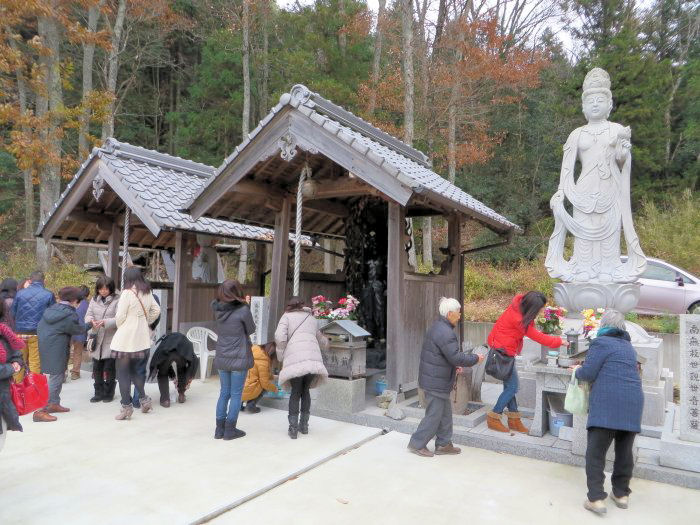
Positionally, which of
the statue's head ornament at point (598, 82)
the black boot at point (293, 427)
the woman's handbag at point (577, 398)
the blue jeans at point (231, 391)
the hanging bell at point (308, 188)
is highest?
the statue's head ornament at point (598, 82)

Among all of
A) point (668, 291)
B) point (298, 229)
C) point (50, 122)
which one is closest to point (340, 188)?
point (298, 229)

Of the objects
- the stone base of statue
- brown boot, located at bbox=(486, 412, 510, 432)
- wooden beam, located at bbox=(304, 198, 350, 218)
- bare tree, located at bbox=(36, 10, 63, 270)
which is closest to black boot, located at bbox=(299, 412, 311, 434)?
brown boot, located at bbox=(486, 412, 510, 432)

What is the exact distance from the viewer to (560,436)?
510 centimetres

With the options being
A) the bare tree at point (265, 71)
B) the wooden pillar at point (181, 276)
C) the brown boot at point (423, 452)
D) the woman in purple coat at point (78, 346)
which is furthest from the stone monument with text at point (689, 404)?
the bare tree at point (265, 71)

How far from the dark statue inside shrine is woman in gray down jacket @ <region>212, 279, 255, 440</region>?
9.95ft

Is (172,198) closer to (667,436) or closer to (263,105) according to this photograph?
(667,436)

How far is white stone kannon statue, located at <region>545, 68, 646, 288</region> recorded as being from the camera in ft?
22.6

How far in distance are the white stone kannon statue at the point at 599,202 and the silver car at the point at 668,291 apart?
4.96 metres

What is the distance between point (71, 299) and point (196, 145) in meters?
14.4

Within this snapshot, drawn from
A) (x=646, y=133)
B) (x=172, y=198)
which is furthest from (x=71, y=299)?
(x=646, y=133)

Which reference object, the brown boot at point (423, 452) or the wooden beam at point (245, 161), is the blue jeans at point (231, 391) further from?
the wooden beam at point (245, 161)

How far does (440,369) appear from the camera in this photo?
4676 mm

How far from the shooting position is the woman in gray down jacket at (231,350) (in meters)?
5.14

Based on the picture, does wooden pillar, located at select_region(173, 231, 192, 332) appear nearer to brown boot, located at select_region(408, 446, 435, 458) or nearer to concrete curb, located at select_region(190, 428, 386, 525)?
concrete curb, located at select_region(190, 428, 386, 525)
